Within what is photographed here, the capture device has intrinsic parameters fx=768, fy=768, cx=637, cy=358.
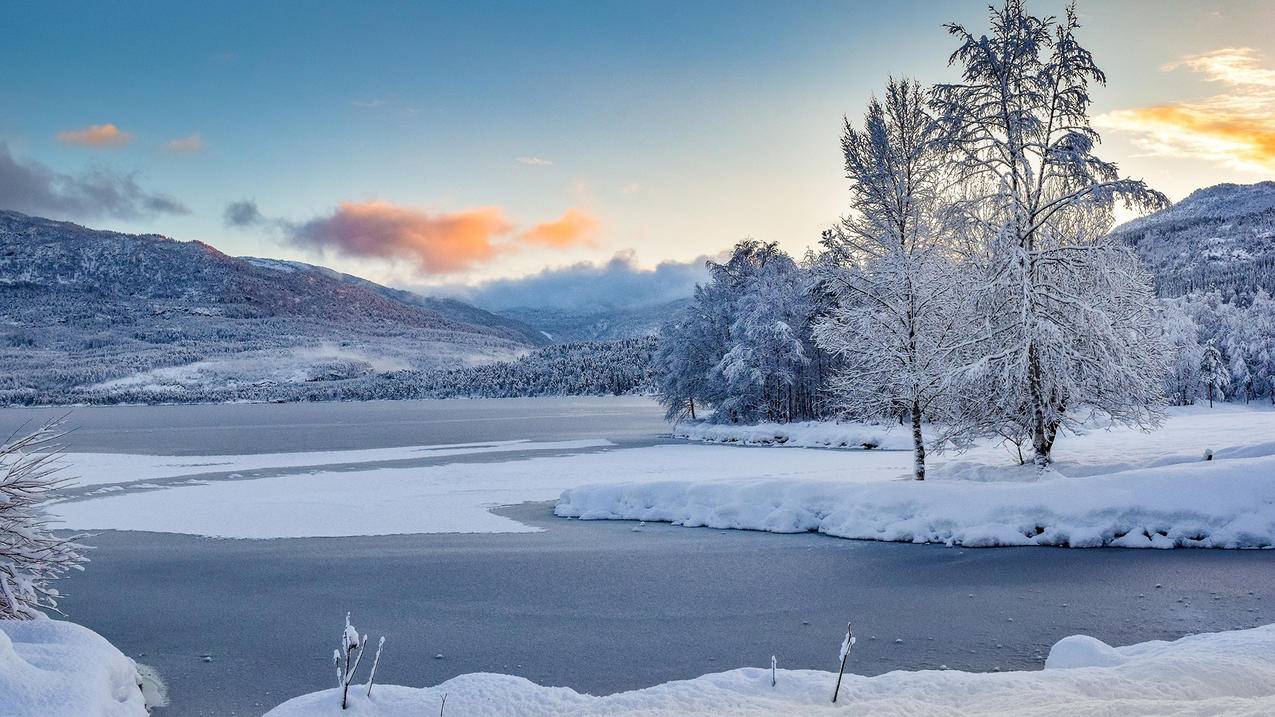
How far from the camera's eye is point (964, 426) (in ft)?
64.9

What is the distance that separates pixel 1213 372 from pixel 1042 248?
76.7 meters

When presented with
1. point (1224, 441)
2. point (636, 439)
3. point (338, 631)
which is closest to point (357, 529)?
point (338, 631)

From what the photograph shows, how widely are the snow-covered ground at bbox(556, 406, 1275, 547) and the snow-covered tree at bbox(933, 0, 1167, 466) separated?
6.79 ft

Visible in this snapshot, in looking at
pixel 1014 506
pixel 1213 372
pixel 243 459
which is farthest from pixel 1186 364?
pixel 243 459

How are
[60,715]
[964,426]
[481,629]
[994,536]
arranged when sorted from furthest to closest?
[964,426]
[994,536]
[481,629]
[60,715]

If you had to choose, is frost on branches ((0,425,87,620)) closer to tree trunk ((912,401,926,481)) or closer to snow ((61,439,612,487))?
tree trunk ((912,401,926,481))

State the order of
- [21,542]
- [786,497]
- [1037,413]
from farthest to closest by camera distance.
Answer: [1037,413], [786,497], [21,542]

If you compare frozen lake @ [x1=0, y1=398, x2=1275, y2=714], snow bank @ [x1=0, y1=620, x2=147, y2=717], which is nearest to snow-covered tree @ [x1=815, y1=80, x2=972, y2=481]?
frozen lake @ [x1=0, y1=398, x2=1275, y2=714]

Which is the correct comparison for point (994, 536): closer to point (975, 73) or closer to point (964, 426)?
point (964, 426)

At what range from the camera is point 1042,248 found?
19203 millimetres

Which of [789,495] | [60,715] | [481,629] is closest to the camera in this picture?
[60,715]

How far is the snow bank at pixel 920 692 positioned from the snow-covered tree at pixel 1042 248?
11907mm

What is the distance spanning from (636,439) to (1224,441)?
3220 centimetres

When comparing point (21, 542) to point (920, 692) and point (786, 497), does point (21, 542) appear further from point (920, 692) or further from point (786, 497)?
point (786, 497)
